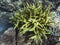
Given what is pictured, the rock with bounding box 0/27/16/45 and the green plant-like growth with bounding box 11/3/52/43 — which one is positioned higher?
the green plant-like growth with bounding box 11/3/52/43

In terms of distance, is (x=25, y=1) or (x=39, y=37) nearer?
(x=39, y=37)

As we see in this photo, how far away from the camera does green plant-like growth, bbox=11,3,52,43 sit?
3.61 metres

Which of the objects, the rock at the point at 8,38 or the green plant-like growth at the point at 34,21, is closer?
the green plant-like growth at the point at 34,21

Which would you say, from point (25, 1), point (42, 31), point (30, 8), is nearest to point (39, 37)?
point (42, 31)

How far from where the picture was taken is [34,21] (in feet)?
11.8

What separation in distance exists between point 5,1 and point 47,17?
118 cm

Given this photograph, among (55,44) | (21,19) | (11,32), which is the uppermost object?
(21,19)

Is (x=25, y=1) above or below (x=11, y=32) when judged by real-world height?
above

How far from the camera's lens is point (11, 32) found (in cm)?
381

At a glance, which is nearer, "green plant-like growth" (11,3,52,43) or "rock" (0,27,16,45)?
"green plant-like growth" (11,3,52,43)

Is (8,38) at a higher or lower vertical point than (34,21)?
lower

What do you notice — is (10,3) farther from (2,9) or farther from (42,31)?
(42,31)

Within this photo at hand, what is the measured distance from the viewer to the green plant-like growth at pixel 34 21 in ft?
11.8

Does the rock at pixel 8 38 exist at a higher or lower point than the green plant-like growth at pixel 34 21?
lower
